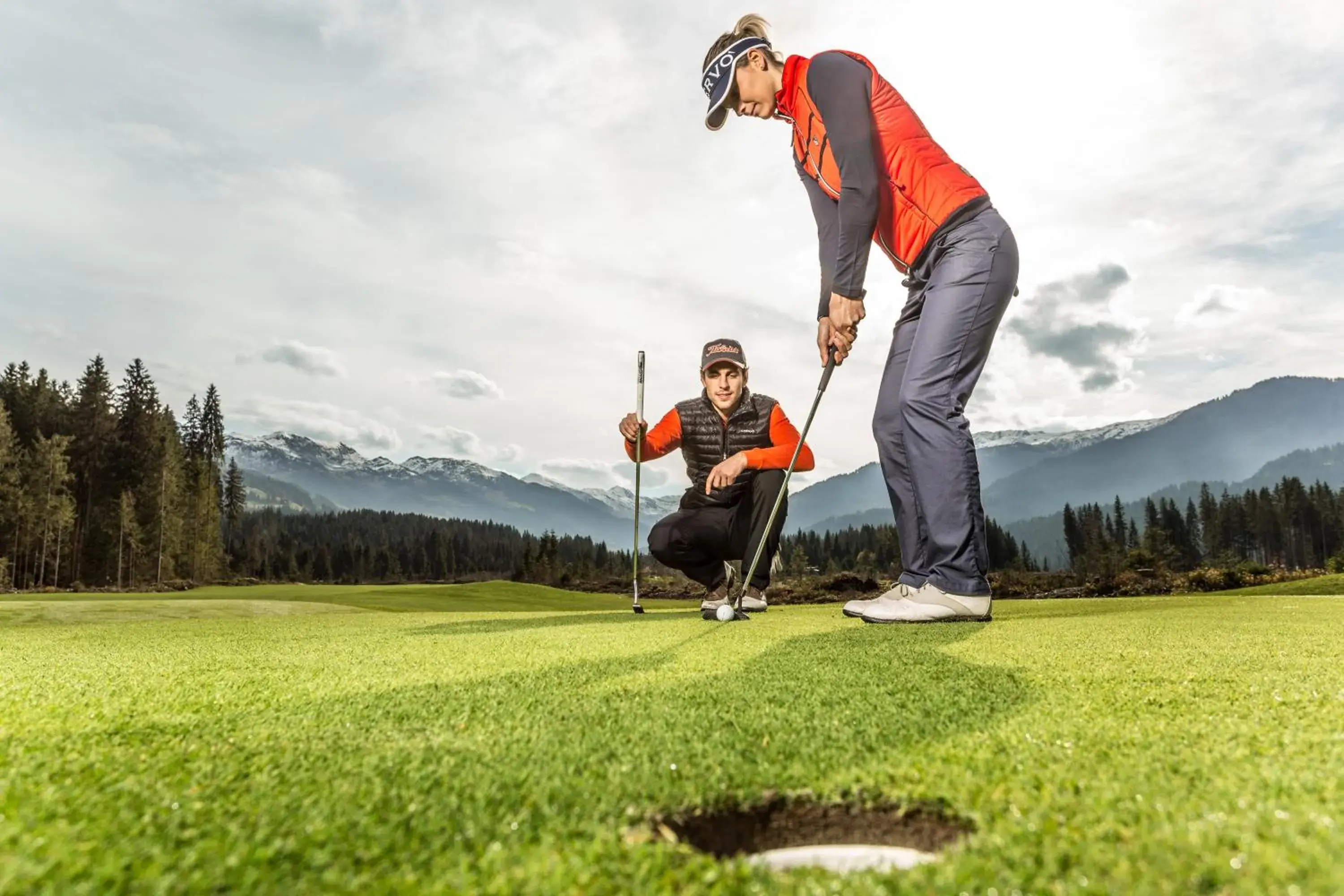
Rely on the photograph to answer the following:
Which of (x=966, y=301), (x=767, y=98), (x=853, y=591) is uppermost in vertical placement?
(x=767, y=98)

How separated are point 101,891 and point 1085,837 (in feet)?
4.17

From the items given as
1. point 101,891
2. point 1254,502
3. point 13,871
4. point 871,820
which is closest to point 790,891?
point 871,820

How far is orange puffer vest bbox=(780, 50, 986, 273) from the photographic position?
437cm

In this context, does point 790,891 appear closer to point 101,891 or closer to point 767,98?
point 101,891

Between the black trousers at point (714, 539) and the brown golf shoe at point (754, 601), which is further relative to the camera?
the black trousers at point (714, 539)

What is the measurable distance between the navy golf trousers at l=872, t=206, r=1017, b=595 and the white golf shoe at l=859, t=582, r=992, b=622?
5 cm

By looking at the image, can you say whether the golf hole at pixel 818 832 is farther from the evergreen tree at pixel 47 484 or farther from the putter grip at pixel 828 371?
the evergreen tree at pixel 47 484

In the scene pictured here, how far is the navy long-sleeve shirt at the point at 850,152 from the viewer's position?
430cm

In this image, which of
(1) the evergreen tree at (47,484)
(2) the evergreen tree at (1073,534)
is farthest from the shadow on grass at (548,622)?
(2) the evergreen tree at (1073,534)

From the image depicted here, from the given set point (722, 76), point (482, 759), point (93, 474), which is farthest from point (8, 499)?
point (482, 759)

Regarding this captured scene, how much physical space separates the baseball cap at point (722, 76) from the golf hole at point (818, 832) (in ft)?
15.1

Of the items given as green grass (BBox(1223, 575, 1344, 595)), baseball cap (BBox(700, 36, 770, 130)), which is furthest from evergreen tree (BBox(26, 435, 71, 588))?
green grass (BBox(1223, 575, 1344, 595))

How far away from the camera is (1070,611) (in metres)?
6.79

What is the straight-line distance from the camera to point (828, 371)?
505 centimetres
